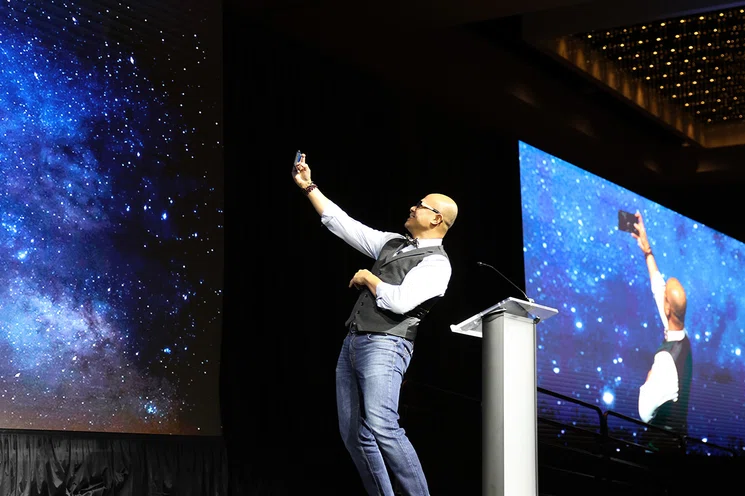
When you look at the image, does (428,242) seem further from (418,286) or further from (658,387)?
(658,387)

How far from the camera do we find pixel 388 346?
3191mm

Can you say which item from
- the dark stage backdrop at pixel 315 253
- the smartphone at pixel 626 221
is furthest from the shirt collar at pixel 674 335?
the dark stage backdrop at pixel 315 253

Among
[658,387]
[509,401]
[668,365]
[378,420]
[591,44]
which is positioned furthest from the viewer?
[668,365]

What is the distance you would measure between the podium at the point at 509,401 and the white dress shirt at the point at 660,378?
16.9 ft

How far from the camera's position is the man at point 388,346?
122 inches

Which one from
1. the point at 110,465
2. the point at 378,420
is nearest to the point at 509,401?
the point at 378,420

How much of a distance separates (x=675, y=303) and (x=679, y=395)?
84 cm

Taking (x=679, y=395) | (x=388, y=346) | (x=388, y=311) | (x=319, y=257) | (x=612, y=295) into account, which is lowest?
(x=388, y=346)

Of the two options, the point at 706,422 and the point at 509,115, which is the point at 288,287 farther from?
the point at 706,422

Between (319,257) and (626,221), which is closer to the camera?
(319,257)

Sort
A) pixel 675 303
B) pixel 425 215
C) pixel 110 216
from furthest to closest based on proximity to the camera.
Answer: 1. pixel 675 303
2. pixel 110 216
3. pixel 425 215

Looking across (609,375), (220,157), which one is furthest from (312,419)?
(609,375)

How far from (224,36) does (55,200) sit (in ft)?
6.15

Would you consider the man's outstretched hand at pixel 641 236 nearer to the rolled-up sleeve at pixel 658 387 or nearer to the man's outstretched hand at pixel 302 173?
the rolled-up sleeve at pixel 658 387
